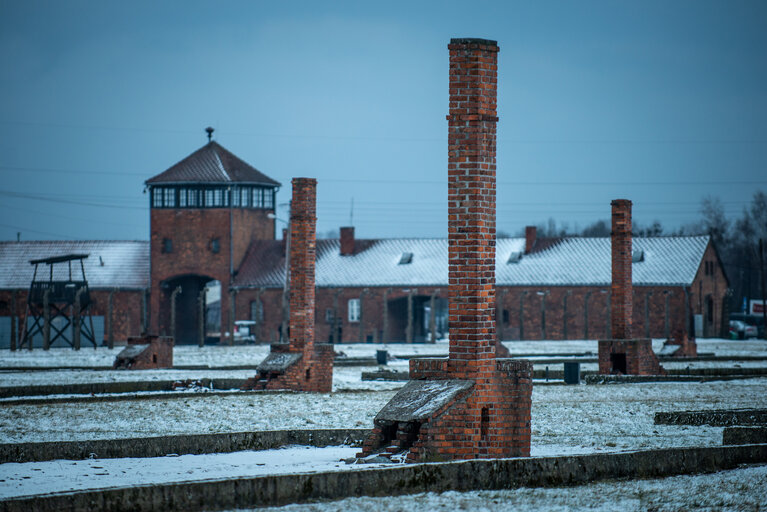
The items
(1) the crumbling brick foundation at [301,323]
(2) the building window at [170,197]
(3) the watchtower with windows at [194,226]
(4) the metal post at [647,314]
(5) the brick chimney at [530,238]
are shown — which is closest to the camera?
(1) the crumbling brick foundation at [301,323]

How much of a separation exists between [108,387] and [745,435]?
1324 cm

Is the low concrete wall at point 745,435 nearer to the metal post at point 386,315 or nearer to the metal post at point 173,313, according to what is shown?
the metal post at point 173,313

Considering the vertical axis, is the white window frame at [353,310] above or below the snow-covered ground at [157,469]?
above

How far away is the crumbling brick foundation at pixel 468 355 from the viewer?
11.3 metres

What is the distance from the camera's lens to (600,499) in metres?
9.81

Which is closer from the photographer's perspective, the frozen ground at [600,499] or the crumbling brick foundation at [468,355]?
the frozen ground at [600,499]

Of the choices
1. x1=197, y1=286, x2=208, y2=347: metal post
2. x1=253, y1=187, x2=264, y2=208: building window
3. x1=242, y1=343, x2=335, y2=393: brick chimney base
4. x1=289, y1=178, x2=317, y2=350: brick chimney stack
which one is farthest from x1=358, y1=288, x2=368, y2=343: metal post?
x1=289, y1=178, x2=317, y2=350: brick chimney stack

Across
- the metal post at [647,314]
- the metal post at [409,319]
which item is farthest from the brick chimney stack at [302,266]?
the metal post at [647,314]

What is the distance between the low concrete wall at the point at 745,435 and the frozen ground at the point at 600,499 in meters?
2.32

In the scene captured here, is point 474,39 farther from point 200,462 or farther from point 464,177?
point 200,462

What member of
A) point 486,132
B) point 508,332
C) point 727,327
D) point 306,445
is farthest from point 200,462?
point 727,327

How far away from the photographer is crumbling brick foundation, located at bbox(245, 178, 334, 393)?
21.5 metres

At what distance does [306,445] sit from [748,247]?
82706 millimetres

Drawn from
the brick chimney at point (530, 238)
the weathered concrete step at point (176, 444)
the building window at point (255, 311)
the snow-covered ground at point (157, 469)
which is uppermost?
the brick chimney at point (530, 238)
